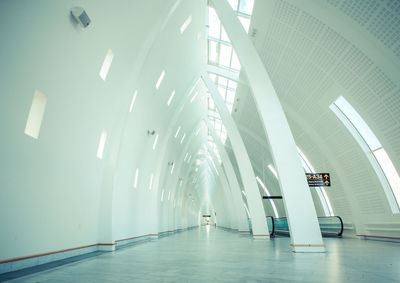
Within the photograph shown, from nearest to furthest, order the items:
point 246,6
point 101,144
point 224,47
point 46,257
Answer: point 46,257 < point 101,144 < point 246,6 < point 224,47

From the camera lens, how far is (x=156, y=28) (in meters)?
11.6

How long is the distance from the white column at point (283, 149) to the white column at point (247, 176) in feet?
28.1

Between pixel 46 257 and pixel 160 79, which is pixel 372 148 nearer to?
pixel 160 79

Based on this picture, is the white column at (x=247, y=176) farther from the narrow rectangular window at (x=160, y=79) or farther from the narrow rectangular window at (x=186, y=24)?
the narrow rectangular window at (x=186, y=24)

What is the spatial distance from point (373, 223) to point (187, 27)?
15.5 m

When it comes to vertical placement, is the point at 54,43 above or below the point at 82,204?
above

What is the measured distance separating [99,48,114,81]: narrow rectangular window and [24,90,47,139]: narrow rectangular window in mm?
3052

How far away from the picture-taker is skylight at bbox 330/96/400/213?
12.1 meters

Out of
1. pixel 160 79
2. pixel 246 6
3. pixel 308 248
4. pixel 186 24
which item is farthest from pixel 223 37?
pixel 308 248

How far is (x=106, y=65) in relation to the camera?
10.0 metres

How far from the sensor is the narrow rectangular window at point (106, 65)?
981 centimetres

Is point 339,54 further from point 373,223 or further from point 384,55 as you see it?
point 373,223

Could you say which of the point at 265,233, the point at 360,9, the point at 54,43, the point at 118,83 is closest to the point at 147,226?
the point at 265,233

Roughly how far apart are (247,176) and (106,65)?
45.1 ft
